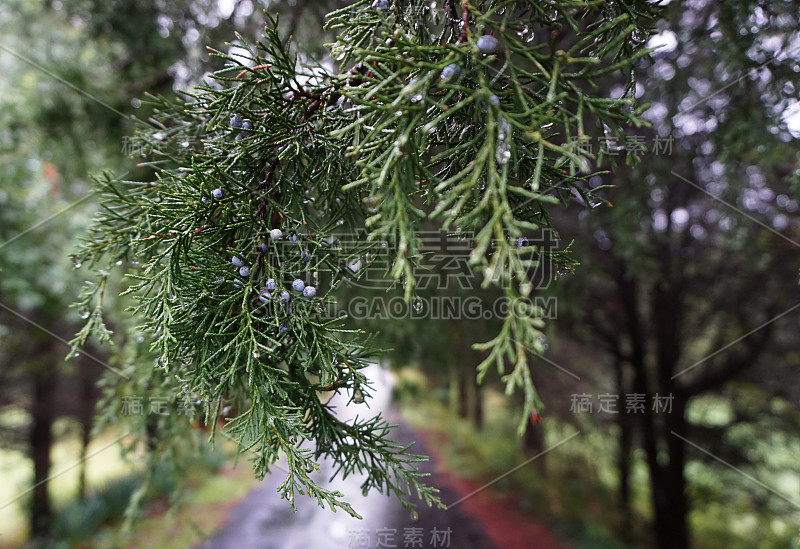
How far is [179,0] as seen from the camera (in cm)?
341

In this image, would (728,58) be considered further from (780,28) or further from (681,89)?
(681,89)

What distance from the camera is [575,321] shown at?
15.4ft

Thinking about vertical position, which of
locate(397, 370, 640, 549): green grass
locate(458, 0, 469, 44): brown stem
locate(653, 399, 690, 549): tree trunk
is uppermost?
locate(458, 0, 469, 44): brown stem

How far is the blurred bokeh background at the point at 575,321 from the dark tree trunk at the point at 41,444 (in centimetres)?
3

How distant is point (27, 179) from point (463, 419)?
1087cm

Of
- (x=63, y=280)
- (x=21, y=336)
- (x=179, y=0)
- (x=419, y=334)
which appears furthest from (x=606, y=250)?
(x=21, y=336)

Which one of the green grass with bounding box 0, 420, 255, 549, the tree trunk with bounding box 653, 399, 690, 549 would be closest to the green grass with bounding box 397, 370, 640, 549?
the tree trunk with bounding box 653, 399, 690, 549

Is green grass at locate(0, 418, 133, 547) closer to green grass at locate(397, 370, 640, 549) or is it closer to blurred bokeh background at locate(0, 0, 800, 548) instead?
blurred bokeh background at locate(0, 0, 800, 548)

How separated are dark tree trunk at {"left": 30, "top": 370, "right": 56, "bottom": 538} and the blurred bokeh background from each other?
0.03 metres

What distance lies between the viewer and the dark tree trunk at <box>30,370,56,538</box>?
20.5 feet

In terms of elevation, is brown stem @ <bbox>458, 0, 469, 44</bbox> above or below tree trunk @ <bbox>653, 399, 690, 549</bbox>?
above

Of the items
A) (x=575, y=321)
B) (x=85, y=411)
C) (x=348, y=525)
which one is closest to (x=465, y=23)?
(x=348, y=525)

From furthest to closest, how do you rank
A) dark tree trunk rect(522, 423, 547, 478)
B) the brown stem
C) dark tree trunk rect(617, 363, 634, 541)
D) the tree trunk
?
dark tree trunk rect(522, 423, 547, 478), dark tree trunk rect(617, 363, 634, 541), the tree trunk, the brown stem

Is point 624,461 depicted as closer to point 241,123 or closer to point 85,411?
point 241,123
